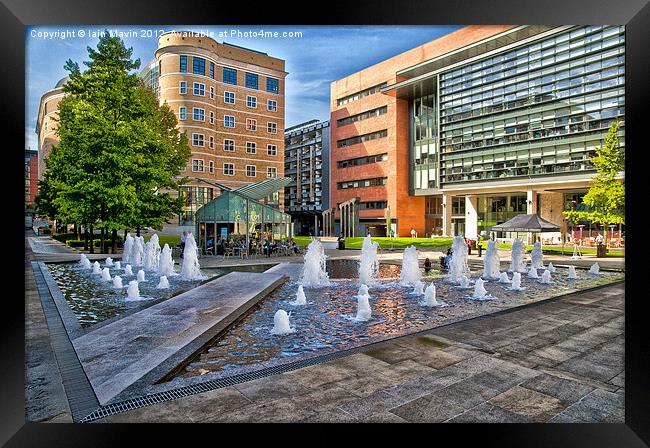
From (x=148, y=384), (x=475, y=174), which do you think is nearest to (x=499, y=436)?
(x=148, y=384)

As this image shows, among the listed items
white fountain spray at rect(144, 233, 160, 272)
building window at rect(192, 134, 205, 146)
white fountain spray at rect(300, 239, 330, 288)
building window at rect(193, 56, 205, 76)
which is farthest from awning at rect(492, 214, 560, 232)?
building window at rect(193, 56, 205, 76)

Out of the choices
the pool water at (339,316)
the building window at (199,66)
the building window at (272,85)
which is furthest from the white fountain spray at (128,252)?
the building window at (272,85)

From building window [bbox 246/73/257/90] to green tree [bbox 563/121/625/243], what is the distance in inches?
1538

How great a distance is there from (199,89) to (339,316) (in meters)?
42.6

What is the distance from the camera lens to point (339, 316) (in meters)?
9.34

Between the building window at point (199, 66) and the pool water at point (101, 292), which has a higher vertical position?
the building window at point (199, 66)

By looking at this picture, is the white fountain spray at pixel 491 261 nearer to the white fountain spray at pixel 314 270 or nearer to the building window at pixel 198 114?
the white fountain spray at pixel 314 270

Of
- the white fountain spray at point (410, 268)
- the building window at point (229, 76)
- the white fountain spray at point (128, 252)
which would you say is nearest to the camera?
the white fountain spray at point (410, 268)

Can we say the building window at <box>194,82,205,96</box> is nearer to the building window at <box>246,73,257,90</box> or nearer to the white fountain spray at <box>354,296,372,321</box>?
the building window at <box>246,73,257,90</box>

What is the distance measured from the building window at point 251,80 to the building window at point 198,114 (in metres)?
7.99

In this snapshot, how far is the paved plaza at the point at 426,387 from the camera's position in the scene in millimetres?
4312

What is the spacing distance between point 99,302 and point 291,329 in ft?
20.6

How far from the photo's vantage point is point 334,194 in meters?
67.3
